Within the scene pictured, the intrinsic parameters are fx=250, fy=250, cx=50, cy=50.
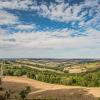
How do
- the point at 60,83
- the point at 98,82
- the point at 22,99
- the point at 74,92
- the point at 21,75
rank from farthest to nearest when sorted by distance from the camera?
the point at 21,75 < the point at 60,83 < the point at 98,82 < the point at 74,92 < the point at 22,99

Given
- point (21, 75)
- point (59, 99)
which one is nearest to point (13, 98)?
point (59, 99)

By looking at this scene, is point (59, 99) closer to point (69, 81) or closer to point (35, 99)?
point (35, 99)

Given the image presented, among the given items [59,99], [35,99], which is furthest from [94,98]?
[35,99]

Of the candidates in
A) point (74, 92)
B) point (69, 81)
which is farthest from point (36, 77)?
point (74, 92)

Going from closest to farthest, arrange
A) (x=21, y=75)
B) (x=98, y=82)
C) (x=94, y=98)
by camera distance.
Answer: (x=94, y=98)
(x=98, y=82)
(x=21, y=75)

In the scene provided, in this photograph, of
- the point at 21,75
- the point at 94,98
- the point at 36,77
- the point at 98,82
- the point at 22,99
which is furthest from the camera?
the point at 21,75

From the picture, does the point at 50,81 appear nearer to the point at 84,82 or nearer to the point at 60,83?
the point at 60,83

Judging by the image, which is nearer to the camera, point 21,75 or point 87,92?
point 87,92

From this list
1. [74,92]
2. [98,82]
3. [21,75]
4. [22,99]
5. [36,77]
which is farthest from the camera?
[21,75]

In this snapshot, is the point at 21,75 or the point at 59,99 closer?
the point at 59,99
